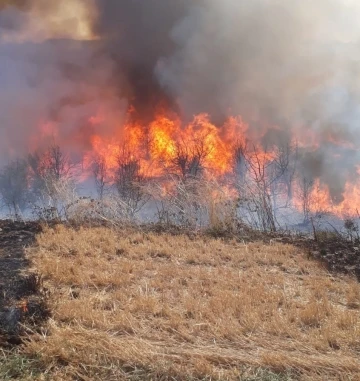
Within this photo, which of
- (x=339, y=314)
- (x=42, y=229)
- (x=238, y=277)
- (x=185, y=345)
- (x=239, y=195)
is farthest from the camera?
(x=239, y=195)

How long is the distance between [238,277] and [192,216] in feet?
11.9

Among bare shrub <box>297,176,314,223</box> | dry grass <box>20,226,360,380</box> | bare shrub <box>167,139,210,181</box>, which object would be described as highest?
bare shrub <box>167,139,210,181</box>

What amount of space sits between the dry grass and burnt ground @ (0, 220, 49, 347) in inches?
6.3

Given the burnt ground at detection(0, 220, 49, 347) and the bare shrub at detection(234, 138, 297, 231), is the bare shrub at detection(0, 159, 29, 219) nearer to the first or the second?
the bare shrub at detection(234, 138, 297, 231)

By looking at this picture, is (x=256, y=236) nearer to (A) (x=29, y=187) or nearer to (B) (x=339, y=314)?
(B) (x=339, y=314)

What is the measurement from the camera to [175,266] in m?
5.80

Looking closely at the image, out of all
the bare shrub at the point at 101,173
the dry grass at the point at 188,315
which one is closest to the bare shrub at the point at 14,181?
the bare shrub at the point at 101,173

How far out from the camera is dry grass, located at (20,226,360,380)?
2896mm

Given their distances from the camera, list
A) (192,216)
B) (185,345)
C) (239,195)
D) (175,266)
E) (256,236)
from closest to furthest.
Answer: (185,345), (175,266), (256,236), (192,216), (239,195)

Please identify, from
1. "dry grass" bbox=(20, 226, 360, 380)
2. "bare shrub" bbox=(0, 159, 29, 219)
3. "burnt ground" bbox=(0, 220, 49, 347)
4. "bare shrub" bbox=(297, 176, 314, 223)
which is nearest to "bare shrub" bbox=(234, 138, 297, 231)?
"bare shrub" bbox=(297, 176, 314, 223)

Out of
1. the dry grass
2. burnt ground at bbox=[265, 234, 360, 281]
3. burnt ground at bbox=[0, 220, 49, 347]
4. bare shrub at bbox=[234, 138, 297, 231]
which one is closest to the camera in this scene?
the dry grass

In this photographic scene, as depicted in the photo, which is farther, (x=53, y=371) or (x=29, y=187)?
(x=29, y=187)

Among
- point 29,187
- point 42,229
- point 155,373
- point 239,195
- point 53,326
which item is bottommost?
point 155,373

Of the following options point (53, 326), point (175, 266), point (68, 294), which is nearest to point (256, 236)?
point (175, 266)
